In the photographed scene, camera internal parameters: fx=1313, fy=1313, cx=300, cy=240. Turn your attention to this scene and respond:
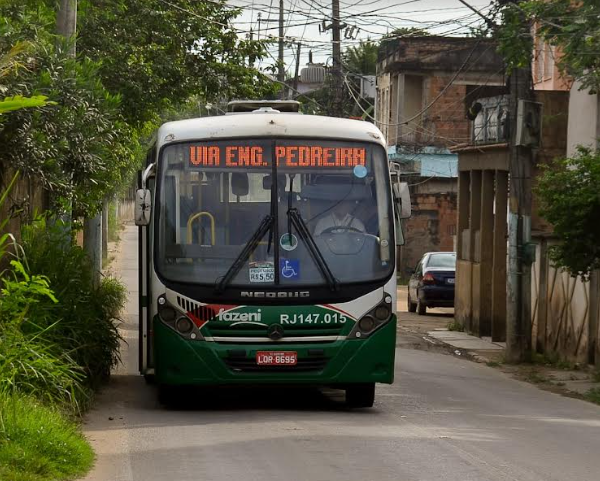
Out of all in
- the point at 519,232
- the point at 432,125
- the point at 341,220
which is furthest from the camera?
the point at 432,125

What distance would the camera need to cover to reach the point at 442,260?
34.7 meters

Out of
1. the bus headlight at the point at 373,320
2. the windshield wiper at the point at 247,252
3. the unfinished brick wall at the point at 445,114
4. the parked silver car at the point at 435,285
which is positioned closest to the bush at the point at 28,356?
the windshield wiper at the point at 247,252

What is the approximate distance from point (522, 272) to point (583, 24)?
5566mm

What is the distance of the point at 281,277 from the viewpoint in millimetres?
13188

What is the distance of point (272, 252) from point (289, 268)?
0.24 m

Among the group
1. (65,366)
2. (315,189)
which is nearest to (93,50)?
(315,189)

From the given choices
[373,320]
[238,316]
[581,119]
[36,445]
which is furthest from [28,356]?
[581,119]

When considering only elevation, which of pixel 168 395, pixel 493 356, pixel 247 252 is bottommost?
pixel 493 356

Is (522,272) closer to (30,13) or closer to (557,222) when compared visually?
(557,222)

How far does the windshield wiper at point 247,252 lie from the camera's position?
513 inches

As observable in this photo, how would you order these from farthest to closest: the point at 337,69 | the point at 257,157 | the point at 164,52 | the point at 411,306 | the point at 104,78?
the point at 337,69 → the point at 411,306 → the point at 164,52 → the point at 104,78 → the point at 257,157

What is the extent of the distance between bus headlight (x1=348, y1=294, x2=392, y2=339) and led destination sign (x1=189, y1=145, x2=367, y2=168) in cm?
151

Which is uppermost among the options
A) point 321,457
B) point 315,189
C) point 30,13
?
point 30,13

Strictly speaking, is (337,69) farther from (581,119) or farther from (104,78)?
(104,78)
